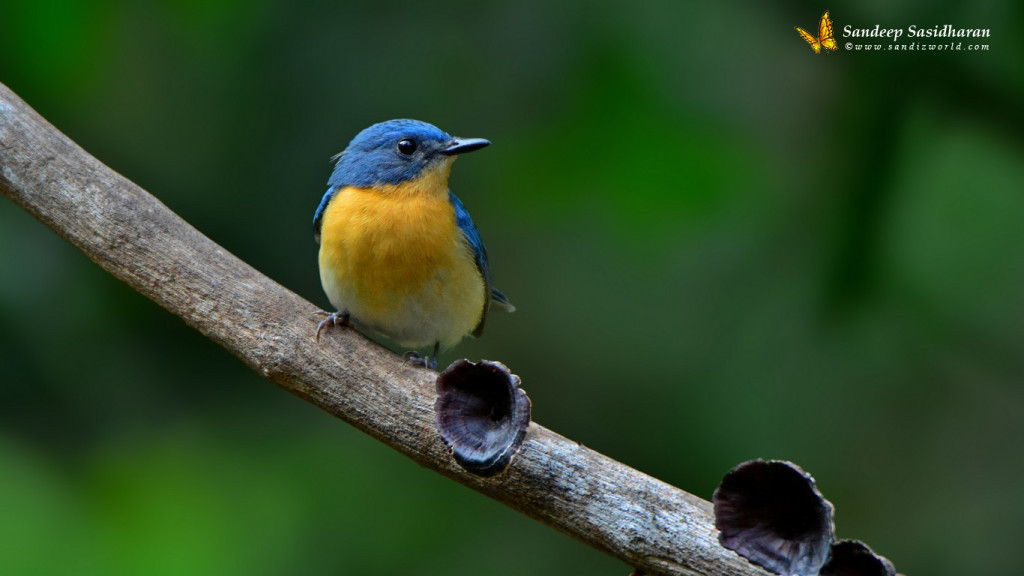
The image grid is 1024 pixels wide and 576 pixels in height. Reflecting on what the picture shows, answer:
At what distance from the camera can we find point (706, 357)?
4.88 m

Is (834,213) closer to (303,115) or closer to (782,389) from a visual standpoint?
(782,389)

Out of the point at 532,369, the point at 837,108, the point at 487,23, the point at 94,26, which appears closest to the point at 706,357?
the point at 532,369

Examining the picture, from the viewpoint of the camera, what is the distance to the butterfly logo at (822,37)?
15.2ft

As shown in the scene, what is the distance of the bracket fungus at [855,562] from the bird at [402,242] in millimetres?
1614

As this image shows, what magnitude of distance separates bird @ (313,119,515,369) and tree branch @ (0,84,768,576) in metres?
0.32

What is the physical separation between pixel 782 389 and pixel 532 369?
1249 millimetres

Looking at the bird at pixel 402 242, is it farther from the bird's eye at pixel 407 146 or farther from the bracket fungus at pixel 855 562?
the bracket fungus at pixel 855 562

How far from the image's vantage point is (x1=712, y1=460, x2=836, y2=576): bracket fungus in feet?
6.78

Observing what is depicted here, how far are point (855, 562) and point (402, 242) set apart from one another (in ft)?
5.86

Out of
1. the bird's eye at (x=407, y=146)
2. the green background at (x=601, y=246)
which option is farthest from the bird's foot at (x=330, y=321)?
the green background at (x=601, y=246)

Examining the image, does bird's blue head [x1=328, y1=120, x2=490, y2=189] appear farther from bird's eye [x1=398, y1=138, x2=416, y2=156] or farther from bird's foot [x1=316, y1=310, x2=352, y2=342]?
bird's foot [x1=316, y1=310, x2=352, y2=342]

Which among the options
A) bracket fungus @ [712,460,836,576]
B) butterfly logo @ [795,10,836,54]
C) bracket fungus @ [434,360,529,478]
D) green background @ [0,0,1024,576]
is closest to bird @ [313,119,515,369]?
bracket fungus @ [434,360,529,478]

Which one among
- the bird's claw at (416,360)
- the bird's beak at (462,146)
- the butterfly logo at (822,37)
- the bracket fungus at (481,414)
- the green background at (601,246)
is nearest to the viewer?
the bracket fungus at (481,414)

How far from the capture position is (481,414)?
2.34 metres
